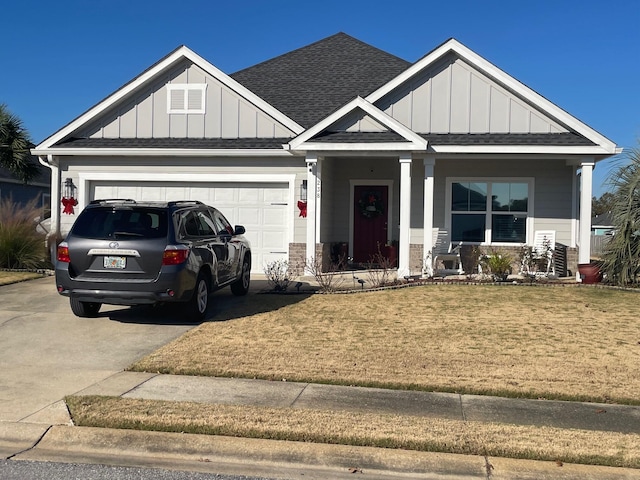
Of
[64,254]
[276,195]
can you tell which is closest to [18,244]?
[276,195]

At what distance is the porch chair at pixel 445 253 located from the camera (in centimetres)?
1460

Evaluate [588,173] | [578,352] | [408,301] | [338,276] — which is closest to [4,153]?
[338,276]

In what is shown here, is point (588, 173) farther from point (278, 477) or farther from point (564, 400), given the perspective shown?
point (278, 477)

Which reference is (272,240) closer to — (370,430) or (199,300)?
(199,300)

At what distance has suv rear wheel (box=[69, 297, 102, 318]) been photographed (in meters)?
9.45

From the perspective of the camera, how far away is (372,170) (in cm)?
1647

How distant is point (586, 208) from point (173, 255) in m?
9.06

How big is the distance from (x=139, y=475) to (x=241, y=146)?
441 inches

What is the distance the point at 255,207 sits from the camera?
1526 cm

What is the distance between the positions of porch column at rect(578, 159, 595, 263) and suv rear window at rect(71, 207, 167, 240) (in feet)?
29.7

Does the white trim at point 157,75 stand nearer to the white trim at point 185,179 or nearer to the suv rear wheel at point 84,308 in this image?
the white trim at point 185,179

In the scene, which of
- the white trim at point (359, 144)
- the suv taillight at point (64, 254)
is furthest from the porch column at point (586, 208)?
the suv taillight at point (64, 254)

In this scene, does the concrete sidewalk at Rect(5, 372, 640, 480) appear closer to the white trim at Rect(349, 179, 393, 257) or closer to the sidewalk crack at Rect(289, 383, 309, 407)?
the sidewalk crack at Rect(289, 383, 309, 407)

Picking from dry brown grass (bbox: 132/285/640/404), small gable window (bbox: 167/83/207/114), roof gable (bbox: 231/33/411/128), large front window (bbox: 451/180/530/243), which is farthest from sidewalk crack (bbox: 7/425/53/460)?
large front window (bbox: 451/180/530/243)
